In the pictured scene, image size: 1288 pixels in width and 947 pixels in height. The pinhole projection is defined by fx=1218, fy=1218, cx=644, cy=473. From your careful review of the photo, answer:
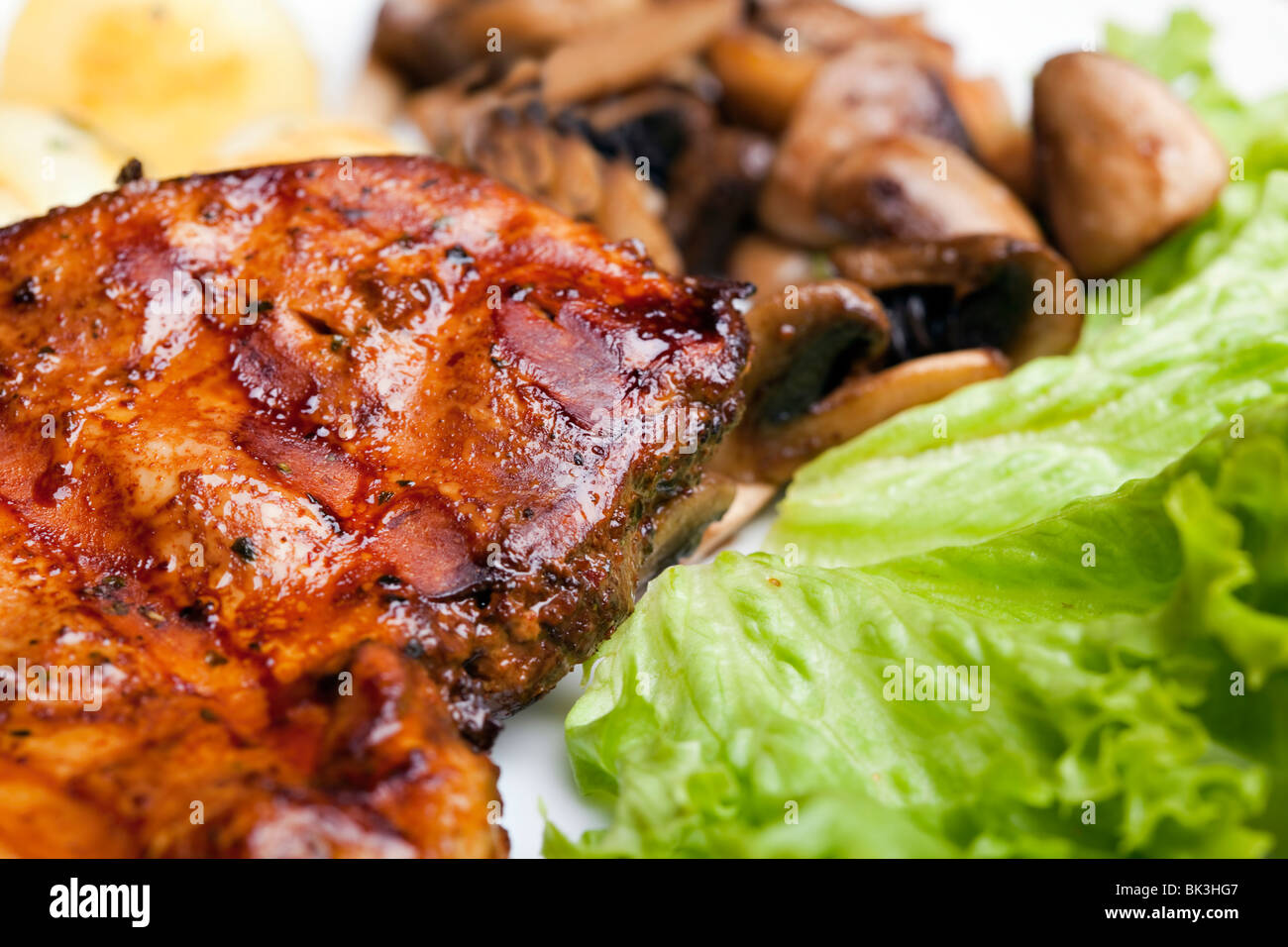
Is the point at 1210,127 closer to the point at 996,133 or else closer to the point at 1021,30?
the point at 996,133

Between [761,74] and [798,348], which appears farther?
[761,74]

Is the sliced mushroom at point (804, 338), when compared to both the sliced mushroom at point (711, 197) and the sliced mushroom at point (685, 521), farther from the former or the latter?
the sliced mushroom at point (711, 197)

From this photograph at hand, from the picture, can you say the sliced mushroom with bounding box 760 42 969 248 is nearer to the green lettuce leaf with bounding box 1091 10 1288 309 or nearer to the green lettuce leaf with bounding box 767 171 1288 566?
the green lettuce leaf with bounding box 1091 10 1288 309

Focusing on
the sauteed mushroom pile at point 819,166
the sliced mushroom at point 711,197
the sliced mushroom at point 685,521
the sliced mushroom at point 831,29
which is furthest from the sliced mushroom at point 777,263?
the sliced mushroom at point 685,521

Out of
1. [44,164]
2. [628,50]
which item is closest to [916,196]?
[628,50]

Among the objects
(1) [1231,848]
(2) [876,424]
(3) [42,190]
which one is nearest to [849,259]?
(2) [876,424]
